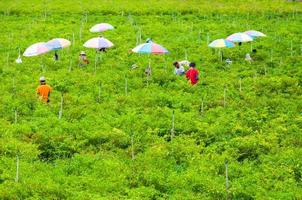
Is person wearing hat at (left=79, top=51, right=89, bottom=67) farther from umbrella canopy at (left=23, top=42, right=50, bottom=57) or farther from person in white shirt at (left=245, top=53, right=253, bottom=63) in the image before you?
person in white shirt at (left=245, top=53, right=253, bottom=63)

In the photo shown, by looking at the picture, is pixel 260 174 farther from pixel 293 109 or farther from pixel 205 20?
pixel 205 20

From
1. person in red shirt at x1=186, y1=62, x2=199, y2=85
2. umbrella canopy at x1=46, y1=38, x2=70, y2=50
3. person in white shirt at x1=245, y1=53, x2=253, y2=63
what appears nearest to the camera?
person in red shirt at x1=186, y1=62, x2=199, y2=85

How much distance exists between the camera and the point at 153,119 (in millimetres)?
24016

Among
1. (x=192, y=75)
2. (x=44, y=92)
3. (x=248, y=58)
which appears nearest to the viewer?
(x=44, y=92)

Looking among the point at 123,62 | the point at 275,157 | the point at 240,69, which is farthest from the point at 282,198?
the point at 123,62

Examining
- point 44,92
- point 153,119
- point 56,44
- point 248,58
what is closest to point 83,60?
point 56,44

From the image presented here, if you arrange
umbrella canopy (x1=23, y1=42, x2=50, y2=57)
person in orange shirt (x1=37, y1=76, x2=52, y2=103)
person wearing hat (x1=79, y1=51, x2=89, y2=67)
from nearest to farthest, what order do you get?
person in orange shirt (x1=37, y1=76, x2=52, y2=103) → umbrella canopy (x1=23, y1=42, x2=50, y2=57) → person wearing hat (x1=79, y1=51, x2=89, y2=67)

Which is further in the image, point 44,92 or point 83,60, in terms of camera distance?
point 83,60

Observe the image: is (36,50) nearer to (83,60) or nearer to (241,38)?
(83,60)

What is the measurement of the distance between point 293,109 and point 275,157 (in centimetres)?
604

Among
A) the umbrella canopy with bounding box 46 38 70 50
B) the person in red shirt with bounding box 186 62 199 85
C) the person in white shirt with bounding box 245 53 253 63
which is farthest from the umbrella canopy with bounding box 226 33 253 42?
the umbrella canopy with bounding box 46 38 70 50

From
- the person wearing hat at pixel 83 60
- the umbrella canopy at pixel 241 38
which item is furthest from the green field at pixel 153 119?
the umbrella canopy at pixel 241 38

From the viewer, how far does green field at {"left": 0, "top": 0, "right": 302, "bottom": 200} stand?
707 inches

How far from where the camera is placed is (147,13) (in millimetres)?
49125
